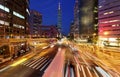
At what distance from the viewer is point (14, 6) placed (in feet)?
419

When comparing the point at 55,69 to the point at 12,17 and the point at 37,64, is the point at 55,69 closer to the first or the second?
the point at 37,64

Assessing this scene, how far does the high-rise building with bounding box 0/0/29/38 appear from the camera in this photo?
103969 millimetres

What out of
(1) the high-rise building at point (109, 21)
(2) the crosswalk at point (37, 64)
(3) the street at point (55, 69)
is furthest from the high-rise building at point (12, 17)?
(1) the high-rise building at point (109, 21)

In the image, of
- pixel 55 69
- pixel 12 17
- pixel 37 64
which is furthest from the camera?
pixel 12 17

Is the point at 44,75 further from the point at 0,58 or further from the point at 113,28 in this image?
the point at 113,28

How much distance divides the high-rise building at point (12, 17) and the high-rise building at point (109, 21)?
57.5m

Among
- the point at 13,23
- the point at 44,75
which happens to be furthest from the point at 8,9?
the point at 44,75

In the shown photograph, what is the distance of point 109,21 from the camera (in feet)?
532

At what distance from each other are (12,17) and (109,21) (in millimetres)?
75774

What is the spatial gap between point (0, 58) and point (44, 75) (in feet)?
48.1

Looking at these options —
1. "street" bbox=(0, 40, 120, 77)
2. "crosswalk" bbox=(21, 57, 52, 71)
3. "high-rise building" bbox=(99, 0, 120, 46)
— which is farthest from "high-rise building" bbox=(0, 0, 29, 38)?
"high-rise building" bbox=(99, 0, 120, 46)

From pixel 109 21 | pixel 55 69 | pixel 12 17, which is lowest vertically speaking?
pixel 55 69

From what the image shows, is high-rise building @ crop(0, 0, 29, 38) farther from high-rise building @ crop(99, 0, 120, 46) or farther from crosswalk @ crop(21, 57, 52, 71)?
high-rise building @ crop(99, 0, 120, 46)

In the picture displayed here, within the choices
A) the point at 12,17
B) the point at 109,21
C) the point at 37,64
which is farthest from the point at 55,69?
the point at 109,21
